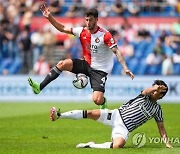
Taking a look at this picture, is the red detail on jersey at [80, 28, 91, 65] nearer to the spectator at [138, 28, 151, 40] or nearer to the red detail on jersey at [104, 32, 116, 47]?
the red detail on jersey at [104, 32, 116, 47]

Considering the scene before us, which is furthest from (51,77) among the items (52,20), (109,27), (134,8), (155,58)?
(134,8)

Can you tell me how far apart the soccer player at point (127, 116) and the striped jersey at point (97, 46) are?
2.12 metres

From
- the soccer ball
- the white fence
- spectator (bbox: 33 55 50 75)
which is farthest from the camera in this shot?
spectator (bbox: 33 55 50 75)

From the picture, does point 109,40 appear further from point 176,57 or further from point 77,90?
point 176,57

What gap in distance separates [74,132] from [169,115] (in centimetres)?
520

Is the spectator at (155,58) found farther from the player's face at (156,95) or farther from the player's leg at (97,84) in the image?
the player's face at (156,95)

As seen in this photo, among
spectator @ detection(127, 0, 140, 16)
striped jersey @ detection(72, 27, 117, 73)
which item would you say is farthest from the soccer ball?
spectator @ detection(127, 0, 140, 16)

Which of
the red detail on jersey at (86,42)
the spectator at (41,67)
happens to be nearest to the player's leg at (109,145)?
the red detail on jersey at (86,42)

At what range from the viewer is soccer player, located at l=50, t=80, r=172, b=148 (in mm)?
13500

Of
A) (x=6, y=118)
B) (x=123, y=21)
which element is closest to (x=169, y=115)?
(x=6, y=118)

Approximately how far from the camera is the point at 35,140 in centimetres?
1485

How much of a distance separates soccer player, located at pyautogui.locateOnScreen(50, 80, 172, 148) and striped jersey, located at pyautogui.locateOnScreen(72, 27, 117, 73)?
2122mm

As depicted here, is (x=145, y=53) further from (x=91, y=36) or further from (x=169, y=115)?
(x=91, y=36)

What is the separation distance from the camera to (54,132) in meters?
16.8
